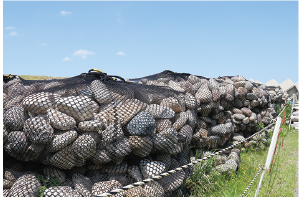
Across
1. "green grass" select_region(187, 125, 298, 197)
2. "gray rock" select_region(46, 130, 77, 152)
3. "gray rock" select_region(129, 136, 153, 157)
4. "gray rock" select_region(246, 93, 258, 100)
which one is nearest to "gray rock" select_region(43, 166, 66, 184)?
"gray rock" select_region(46, 130, 77, 152)

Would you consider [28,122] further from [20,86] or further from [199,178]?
[199,178]

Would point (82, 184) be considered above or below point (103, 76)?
below

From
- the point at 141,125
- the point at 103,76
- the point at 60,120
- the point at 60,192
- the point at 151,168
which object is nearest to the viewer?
the point at 60,192

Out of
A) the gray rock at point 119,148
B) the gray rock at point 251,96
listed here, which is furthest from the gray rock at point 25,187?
the gray rock at point 251,96

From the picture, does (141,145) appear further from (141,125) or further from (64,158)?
(64,158)

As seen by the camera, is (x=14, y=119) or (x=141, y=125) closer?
(x=14, y=119)

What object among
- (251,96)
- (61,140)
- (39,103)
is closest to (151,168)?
(61,140)

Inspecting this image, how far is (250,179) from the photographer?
499 centimetres

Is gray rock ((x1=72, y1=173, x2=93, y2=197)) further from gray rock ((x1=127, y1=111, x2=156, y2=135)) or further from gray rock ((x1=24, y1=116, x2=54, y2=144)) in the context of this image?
gray rock ((x1=127, y1=111, x2=156, y2=135))

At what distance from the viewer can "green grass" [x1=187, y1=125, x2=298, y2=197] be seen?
4211 millimetres

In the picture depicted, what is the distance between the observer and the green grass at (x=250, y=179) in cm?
421

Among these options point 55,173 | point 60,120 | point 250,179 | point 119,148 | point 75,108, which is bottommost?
point 250,179

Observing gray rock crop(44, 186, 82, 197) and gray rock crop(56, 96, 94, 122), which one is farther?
gray rock crop(56, 96, 94, 122)

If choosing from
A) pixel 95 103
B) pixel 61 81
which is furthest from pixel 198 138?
pixel 61 81
